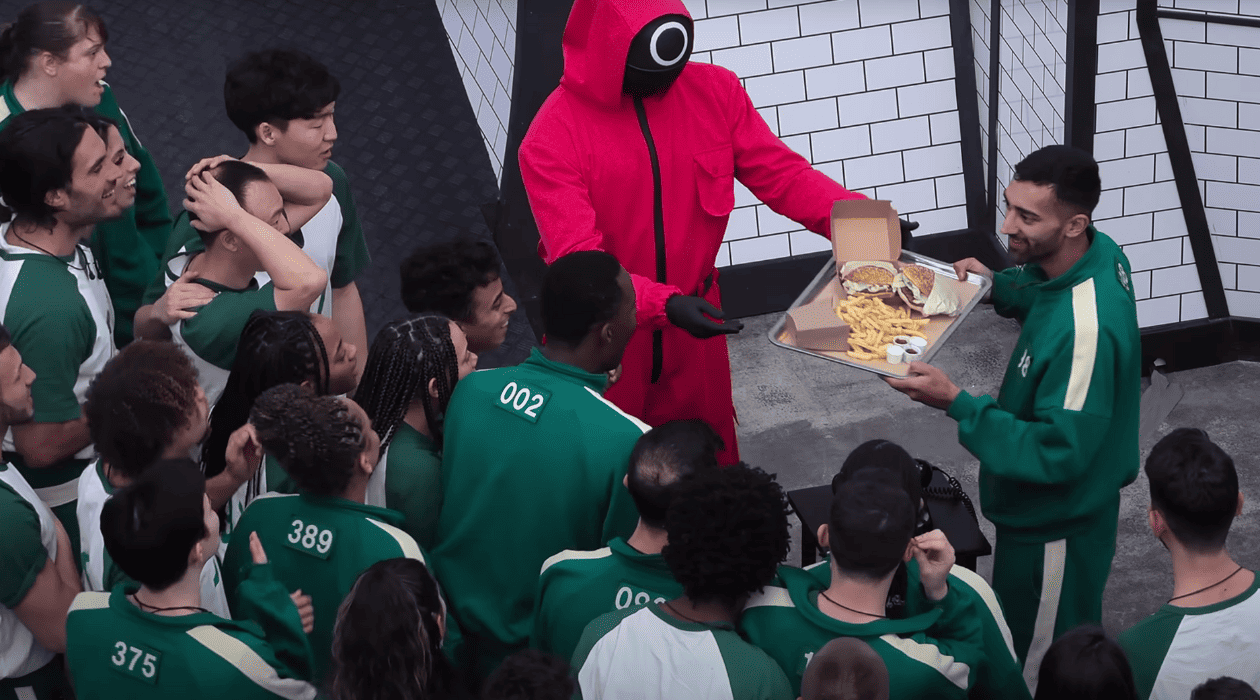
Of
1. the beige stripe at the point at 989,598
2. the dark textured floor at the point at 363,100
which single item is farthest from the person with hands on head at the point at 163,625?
the dark textured floor at the point at 363,100

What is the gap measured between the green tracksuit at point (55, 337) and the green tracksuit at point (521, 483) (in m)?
Answer: 1.01

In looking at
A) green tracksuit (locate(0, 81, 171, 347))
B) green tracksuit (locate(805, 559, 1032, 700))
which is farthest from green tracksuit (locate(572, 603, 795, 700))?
green tracksuit (locate(0, 81, 171, 347))

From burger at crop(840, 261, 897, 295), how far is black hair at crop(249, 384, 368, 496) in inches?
62.9

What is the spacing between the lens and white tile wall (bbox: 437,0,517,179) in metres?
5.75

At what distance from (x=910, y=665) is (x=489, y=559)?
1008mm

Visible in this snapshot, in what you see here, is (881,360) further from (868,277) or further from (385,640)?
(385,640)

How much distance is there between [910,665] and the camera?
2.26m

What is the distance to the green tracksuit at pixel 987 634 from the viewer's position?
245cm

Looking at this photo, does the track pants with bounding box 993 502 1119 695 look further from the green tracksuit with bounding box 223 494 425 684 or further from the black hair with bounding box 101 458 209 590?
the black hair with bounding box 101 458 209 590

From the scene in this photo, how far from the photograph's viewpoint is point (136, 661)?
228cm

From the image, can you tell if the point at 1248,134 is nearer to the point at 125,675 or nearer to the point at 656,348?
the point at 656,348

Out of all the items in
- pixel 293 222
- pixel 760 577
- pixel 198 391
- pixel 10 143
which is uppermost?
pixel 10 143

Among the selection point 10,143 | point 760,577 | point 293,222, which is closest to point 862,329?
point 760,577

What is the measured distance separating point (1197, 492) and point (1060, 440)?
491 millimetres
